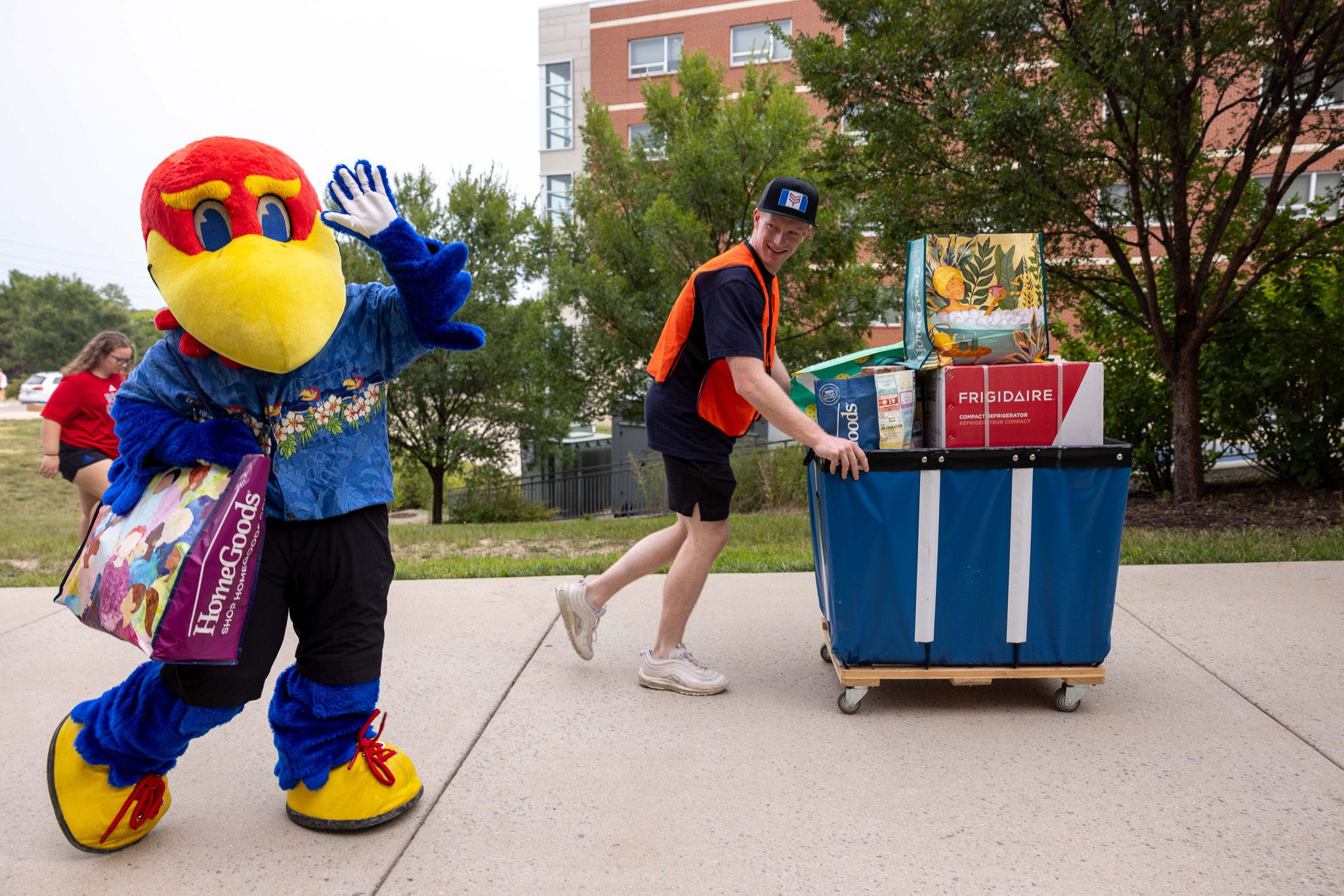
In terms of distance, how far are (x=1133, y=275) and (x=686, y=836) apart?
24.0ft

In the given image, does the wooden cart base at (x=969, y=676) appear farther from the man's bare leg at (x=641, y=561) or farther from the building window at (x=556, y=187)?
the building window at (x=556, y=187)

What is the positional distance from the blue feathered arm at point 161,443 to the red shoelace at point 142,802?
0.73 m

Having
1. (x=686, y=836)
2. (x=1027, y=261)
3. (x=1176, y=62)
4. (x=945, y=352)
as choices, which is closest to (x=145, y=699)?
(x=686, y=836)

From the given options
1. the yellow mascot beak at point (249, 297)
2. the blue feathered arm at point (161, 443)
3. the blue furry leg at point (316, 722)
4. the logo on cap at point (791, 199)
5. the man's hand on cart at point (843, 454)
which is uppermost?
the logo on cap at point (791, 199)

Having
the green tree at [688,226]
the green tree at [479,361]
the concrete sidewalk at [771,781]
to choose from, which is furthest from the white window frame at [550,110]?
the concrete sidewalk at [771,781]

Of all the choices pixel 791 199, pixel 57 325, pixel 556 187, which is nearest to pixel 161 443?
pixel 791 199

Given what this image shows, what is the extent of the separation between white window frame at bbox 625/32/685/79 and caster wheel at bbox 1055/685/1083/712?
89.8ft

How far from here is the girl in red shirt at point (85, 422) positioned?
5723 mm

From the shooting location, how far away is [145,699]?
7.30ft

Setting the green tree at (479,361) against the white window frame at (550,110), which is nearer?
the green tree at (479,361)

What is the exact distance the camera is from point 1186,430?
7.70 metres

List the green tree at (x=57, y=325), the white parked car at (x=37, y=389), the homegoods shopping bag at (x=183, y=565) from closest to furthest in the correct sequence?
1. the homegoods shopping bag at (x=183, y=565)
2. the white parked car at (x=37, y=389)
3. the green tree at (x=57, y=325)

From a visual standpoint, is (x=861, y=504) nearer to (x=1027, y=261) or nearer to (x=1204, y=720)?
(x=1027, y=261)

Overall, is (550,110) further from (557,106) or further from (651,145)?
(651,145)
